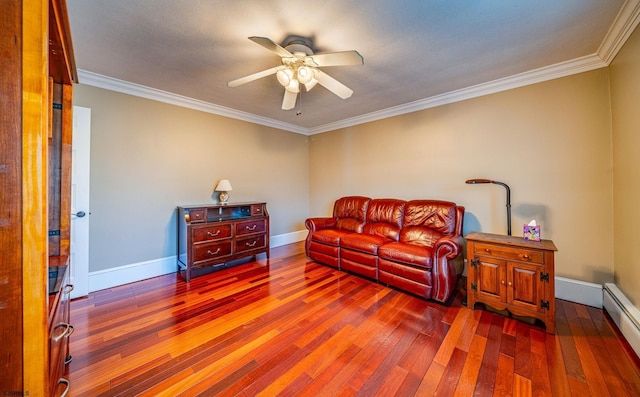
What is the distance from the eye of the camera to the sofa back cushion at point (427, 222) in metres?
3.02

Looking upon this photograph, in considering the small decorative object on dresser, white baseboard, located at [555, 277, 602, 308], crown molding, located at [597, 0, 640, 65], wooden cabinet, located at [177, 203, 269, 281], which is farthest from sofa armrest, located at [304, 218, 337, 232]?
crown molding, located at [597, 0, 640, 65]

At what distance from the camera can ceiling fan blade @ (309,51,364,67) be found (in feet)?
5.89

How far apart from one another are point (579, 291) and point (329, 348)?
2.70 metres

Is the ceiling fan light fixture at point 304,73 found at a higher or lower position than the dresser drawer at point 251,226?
higher

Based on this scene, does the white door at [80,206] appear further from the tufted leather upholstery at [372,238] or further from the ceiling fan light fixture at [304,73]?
the tufted leather upholstery at [372,238]

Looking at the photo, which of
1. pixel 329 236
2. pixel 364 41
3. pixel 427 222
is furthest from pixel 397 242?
pixel 364 41

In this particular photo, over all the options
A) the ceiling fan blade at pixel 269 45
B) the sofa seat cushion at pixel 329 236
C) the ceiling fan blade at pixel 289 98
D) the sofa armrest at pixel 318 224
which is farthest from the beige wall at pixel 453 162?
the ceiling fan blade at pixel 269 45

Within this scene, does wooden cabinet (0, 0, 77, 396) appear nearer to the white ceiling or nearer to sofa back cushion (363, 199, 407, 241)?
the white ceiling

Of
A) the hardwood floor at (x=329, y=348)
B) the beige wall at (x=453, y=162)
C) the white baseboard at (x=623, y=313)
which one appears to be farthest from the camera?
the beige wall at (x=453, y=162)

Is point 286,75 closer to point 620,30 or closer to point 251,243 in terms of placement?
point 251,243

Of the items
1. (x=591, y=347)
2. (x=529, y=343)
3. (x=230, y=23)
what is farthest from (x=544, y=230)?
(x=230, y=23)

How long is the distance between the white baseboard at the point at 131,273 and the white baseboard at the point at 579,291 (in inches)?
188

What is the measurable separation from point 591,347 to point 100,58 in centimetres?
496

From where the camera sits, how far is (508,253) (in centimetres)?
220
